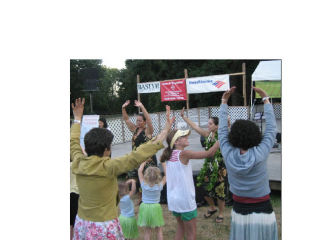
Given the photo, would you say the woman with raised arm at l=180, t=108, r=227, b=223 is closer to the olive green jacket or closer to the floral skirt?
the olive green jacket

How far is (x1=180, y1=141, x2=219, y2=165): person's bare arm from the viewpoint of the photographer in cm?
247

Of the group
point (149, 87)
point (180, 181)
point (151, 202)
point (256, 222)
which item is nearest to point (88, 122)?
point (149, 87)

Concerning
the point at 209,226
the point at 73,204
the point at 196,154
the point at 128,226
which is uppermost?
the point at 196,154

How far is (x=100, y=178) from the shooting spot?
1968 millimetres

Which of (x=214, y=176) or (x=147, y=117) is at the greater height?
(x=147, y=117)

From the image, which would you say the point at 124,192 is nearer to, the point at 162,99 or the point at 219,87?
the point at 162,99

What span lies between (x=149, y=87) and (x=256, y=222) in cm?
204

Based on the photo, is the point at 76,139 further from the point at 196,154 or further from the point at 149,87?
the point at 149,87

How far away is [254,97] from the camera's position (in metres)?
3.19

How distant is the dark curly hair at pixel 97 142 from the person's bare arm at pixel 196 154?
0.82m

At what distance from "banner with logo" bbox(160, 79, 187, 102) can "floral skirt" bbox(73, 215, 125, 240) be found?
5.84 feet

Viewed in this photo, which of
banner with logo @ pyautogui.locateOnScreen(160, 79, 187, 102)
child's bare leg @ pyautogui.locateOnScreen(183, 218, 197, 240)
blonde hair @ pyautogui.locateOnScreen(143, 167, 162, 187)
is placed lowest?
child's bare leg @ pyautogui.locateOnScreen(183, 218, 197, 240)

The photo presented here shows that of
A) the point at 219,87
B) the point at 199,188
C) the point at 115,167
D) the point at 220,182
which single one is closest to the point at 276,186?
the point at 220,182

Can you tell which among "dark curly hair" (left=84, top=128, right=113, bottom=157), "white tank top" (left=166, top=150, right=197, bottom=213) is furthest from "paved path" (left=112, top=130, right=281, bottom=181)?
"dark curly hair" (left=84, top=128, right=113, bottom=157)
